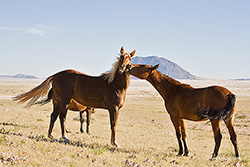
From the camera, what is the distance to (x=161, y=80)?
8930 millimetres

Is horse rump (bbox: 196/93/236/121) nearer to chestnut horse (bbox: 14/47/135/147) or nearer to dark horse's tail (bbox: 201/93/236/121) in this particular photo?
dark horse's tail (bbox: 201/93/236/121)

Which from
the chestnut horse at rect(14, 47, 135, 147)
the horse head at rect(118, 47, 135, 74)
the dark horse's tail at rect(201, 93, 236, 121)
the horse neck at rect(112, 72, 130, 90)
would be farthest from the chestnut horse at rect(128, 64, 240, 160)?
the chestnut horse at rect(14, 47, 135, 147)

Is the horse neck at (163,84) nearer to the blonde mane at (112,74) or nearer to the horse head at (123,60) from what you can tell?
the horse head at (123,60)

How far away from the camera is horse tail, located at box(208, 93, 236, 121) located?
7582 mm

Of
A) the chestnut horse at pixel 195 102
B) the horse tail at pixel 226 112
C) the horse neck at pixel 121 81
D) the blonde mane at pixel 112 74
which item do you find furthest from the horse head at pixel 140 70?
the horse tail at pixel 226 112

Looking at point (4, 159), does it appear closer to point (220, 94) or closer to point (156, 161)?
point (156, 161)

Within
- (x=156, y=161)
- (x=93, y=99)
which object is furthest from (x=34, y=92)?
(x=156, y=161)

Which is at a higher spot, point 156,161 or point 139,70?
point 139,70

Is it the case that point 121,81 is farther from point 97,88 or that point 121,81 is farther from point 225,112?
point 225,112

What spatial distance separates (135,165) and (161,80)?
3.49 metres

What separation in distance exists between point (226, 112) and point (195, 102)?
89 centimetres

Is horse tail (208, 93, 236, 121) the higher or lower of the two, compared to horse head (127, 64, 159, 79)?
lower

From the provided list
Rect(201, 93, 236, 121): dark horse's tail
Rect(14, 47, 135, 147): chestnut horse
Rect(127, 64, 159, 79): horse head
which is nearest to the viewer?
Rect(201, 93, 236, 121): dark horse's tail

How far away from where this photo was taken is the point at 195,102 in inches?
314
